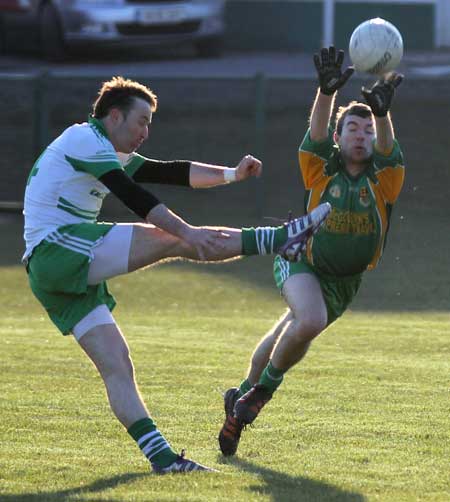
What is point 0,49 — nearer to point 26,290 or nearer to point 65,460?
point 26,290

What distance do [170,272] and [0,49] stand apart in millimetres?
10696

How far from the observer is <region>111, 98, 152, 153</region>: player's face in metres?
6.67

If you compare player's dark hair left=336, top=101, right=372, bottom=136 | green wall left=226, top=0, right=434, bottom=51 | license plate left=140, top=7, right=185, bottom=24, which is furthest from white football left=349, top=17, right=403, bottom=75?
green wall left=226, top=0, right=434, bottom=51

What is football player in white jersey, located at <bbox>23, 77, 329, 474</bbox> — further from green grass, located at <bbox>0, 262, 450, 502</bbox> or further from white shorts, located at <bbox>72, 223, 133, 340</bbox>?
green grass, located at <bbox>0, 262, 450, 502</bbox>

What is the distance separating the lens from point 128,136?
670 centimetres

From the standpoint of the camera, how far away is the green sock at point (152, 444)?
655 centimetres

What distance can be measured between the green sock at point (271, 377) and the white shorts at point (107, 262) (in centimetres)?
103

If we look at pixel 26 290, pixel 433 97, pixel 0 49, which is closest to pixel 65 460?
pixel 26 290

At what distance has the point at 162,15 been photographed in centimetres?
2262

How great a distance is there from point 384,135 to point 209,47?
1719 cm

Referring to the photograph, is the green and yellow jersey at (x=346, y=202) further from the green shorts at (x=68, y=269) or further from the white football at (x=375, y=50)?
the green shorts at (x=68, y=269)

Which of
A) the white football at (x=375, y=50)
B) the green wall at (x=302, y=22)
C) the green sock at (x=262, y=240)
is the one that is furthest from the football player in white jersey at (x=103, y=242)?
the green wall at (x=302, y=22)

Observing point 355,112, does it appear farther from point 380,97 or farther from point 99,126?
point 99,126

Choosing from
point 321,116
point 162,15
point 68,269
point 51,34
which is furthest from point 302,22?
point 68,269
